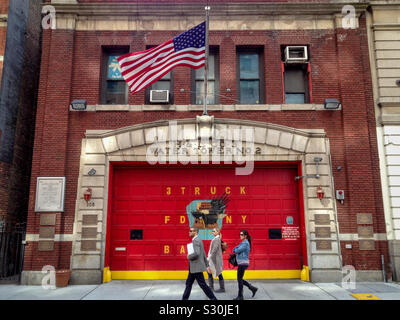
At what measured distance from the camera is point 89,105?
37.3ft

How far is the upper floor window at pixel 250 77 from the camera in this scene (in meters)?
11.9

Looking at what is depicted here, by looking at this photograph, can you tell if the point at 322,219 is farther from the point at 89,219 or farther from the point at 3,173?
the point at 3,173

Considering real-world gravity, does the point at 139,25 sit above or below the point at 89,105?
above

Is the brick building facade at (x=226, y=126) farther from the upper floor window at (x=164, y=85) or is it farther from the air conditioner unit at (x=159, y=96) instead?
the air conditioner unit at (x=159, y=96)

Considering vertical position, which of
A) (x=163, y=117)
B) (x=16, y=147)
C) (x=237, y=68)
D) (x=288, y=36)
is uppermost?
(x=288, y=36)

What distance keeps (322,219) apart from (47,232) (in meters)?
8.81

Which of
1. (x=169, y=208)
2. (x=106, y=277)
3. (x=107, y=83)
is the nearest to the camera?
(x=106, y=277)

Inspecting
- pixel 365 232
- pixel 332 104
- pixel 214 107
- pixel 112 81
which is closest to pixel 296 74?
pixel 332 104

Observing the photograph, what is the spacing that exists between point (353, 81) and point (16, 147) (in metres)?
12.5

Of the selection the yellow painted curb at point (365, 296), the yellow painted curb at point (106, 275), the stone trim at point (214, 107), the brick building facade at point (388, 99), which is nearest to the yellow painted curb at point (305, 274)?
the yellow painted curb at point (365, 296)

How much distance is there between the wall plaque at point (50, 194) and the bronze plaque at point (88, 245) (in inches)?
50.1

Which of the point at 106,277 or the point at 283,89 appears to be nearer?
the point at 106,277
